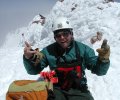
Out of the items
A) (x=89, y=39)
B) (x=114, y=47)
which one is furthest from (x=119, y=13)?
(x=114, y=47)

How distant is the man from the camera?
21.5 feet

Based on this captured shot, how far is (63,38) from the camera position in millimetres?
6801

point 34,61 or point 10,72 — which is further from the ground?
point 34,61

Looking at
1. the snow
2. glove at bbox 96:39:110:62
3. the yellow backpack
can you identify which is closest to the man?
glove at bbox 96:39:110:62

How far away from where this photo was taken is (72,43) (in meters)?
6.98

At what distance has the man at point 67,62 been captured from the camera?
21.5 feet

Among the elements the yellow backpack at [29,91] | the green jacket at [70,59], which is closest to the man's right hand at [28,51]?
the green jacket at [70,59]

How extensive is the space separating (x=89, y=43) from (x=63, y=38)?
8.04 m

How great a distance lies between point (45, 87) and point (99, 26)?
11678 mm

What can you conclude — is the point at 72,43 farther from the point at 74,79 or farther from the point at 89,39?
the point at 89,39

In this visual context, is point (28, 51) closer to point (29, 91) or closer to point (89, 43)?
point (29, 91)

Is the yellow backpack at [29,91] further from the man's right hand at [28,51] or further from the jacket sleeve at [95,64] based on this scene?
the jacket sleeve at [95,64]

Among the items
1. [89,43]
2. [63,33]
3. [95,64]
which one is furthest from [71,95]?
[89,43]

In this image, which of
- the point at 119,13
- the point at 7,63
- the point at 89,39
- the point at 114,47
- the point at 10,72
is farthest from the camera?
the point at 119,13
